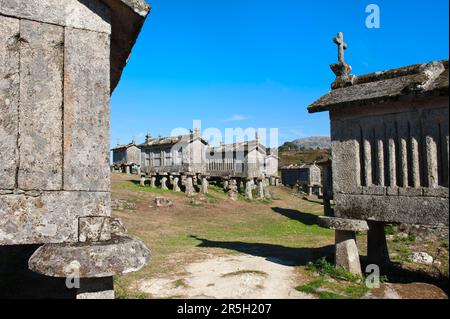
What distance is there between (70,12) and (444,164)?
18.7 ft

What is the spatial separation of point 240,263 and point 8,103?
690cm

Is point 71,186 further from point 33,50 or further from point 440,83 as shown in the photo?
point 440,83

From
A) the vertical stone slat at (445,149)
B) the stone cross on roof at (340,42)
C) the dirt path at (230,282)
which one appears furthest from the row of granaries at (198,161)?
the vertical stone slat at (445,149)

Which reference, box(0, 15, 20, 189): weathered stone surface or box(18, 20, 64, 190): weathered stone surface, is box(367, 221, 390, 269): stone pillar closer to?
box(18, 20, 64, 190): weathered stone surface

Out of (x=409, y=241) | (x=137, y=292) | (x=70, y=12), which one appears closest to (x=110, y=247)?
(x=70, y=12)

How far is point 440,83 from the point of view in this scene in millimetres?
5633

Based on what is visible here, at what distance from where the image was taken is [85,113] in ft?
10.4

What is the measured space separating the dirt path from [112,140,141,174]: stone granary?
1313 inches

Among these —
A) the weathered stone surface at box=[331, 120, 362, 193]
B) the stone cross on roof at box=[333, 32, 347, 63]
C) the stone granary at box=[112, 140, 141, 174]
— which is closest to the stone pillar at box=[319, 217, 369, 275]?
the weathered stone surface at box=[331, 120, 362, 193]

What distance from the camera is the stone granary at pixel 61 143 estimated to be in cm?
289

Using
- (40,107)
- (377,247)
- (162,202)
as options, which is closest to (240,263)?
(377,247)

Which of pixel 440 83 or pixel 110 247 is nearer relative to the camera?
pixel 110 247

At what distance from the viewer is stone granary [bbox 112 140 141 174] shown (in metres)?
40.8

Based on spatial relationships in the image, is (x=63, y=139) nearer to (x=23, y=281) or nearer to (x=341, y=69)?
(x=23, y=281)
